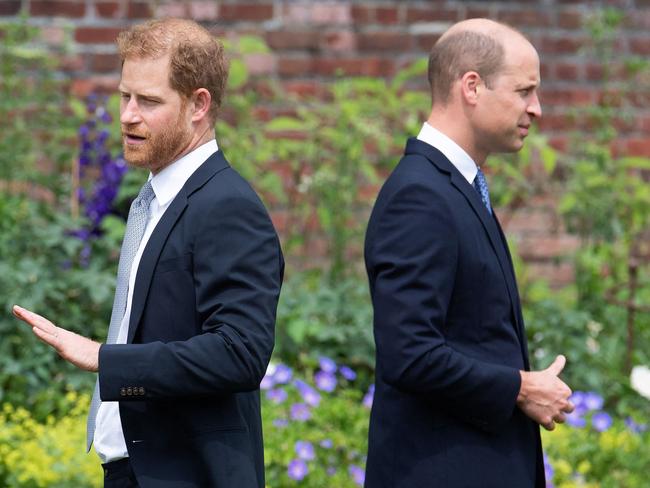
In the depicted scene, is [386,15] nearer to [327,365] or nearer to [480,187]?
[327,365]

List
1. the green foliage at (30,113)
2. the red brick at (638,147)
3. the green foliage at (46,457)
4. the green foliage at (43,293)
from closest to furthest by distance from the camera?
the green foliage at (46,457) < the green foliage at (43,293) < the green foliage at (30,113) < the red brick at (638,147)

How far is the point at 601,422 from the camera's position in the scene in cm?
498

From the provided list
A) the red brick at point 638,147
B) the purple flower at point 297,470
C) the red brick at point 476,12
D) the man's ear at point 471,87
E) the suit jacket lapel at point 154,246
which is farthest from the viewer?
the red brick at point 638,147

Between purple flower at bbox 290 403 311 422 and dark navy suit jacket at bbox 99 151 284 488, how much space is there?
5.93ft

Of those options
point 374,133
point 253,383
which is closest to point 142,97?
point 253,383

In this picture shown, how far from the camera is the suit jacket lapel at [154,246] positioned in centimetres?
288

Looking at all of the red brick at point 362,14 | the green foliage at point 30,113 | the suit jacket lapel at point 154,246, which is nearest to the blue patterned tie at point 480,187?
the suit jacket lapel at point 154,246

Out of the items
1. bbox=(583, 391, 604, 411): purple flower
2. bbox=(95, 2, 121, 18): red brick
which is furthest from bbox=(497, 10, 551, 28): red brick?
bbox=(583, 391, 604, 411): purple flower

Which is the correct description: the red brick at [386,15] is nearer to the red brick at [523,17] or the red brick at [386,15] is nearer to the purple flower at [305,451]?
the red brick at [523,17]

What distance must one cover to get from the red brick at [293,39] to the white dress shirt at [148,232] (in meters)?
3.31

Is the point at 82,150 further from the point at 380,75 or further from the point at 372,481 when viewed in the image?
the point at 372,481

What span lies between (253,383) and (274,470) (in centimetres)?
181

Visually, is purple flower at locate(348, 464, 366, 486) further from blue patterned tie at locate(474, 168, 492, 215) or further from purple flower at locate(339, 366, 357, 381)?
blue patterned tie at locate(474, 168, 492, 215)

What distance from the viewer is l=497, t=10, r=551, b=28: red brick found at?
6.49 meters
